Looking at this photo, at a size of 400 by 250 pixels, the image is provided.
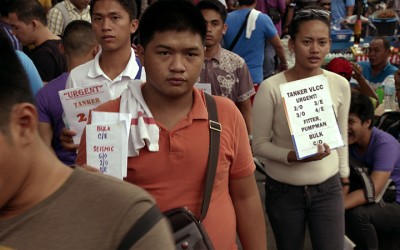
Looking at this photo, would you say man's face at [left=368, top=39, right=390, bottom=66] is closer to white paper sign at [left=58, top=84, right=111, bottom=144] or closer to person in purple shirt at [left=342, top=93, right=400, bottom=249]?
person in purple shirt at [left=342, top=93, right=400, bottom=249]

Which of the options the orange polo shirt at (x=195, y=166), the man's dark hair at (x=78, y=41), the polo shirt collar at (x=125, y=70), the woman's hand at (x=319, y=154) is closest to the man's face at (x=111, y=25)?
the polo shirt collar at (x=125, y=70)

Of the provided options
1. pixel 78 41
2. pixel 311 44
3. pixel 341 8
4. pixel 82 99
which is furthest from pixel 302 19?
pixel 341 8

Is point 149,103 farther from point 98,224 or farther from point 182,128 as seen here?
point 98,224

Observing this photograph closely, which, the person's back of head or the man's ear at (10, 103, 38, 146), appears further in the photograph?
the person's back of head

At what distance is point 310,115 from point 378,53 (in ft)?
16.1

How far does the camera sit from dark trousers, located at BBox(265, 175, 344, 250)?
3.70 meters

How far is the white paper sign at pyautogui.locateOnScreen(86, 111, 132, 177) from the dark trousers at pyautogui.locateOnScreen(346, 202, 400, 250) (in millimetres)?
2909

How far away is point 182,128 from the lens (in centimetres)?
258

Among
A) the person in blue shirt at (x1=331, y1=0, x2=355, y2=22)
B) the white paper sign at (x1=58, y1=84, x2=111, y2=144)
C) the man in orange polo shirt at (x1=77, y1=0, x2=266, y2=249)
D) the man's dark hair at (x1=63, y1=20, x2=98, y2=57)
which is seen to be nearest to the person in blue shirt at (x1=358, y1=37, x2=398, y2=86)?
the man's dark hair at (x1=63, y1=20, x2=98, y2=57)

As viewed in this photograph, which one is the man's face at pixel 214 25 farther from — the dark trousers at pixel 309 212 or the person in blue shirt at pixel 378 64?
the person in blue shirt at pixel 378 64

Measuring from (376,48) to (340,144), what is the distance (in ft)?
15.7

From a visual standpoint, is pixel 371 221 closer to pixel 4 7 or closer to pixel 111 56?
pixel 111 56

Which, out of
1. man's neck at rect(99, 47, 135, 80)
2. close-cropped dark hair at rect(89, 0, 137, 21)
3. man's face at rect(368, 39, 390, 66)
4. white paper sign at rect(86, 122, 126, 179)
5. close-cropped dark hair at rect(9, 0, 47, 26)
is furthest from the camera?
man's face at rect(368, 39, 390, 66)

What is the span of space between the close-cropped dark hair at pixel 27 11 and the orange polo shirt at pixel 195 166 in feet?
11.1
